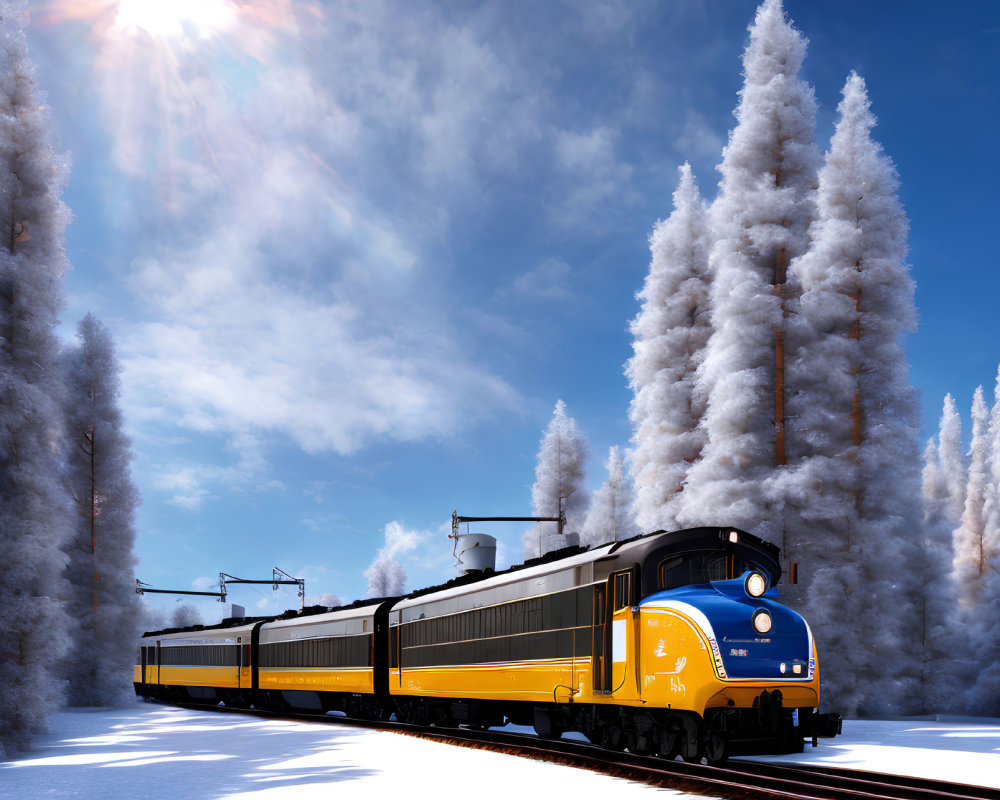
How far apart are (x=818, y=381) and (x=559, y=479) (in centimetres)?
2621

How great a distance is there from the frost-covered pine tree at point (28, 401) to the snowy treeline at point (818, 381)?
58.3ft

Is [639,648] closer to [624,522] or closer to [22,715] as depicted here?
[22,715]

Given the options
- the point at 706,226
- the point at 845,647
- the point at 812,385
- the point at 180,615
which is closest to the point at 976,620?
the point at 845,647

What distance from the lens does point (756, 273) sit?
29.8 metres

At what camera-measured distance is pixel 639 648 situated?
14422mm

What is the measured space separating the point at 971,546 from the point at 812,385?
35.9 metres

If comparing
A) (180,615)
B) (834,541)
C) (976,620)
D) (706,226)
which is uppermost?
(706,226)

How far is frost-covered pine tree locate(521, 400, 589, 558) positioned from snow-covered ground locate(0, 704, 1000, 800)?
96.5 feet

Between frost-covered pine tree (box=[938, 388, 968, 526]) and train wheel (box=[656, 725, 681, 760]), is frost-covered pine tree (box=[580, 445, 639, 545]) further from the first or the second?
train wheel (box=[656, 725, 681, 760])

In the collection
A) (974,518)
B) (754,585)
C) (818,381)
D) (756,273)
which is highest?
(756,273)

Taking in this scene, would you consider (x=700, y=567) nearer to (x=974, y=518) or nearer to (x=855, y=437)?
(x=855, y=437)

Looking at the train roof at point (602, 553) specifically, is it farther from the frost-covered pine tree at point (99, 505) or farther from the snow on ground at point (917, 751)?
the frost-covered pine tree at point (99, 505)

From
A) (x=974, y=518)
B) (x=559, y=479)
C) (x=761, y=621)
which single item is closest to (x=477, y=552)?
(x=761, y=621)

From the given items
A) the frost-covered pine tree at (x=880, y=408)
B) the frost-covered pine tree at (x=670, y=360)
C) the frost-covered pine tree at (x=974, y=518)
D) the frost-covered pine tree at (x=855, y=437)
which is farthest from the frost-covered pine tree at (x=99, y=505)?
the frost-covered pine tree at (x=974, y=518)
